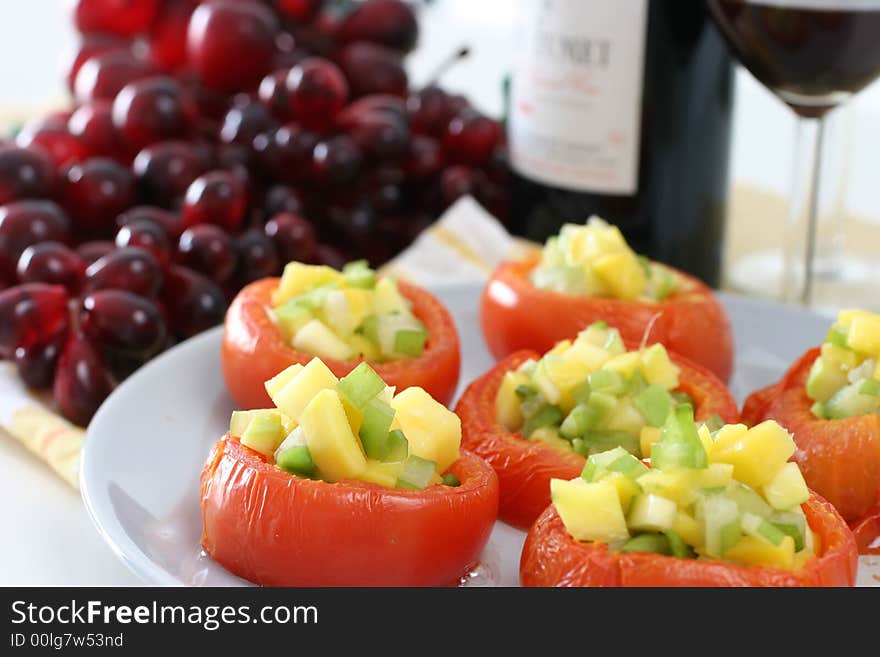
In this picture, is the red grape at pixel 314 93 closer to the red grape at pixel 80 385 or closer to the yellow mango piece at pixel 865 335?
the red grape at pixel 80 385

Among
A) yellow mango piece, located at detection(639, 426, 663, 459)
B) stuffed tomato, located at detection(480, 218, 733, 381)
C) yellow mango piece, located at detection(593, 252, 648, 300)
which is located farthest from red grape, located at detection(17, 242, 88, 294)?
yellow mango piece, located at detection(639, 426, 663, 459)

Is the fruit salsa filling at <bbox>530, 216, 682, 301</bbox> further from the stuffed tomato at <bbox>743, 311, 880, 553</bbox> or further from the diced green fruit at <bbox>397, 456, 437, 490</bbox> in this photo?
the diced green fruit at <bbox>397, 456, 437, 490</bbox>

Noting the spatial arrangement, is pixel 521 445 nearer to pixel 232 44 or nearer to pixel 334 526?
pixel 334 526

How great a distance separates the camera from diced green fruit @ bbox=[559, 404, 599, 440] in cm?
120

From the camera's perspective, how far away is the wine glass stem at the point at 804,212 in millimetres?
1695

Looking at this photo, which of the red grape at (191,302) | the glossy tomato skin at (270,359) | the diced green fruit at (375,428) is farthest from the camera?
the red grape at (191,302)

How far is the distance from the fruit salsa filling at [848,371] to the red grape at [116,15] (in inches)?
51.2

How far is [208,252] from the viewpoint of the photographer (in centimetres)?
158

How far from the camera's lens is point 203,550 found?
1091 mm

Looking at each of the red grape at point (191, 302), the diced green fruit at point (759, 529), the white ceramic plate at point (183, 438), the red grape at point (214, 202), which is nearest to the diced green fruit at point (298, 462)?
the white ceramic plate at point (183, 438)

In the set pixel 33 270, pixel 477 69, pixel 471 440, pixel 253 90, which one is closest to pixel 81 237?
pixel 33 270

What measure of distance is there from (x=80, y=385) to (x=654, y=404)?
23.1 inches

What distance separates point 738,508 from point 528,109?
99cm

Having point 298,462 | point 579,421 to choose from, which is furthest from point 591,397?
point 298,462
